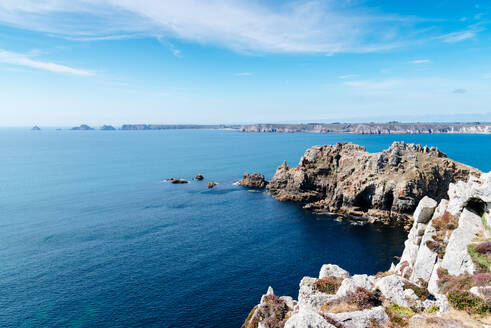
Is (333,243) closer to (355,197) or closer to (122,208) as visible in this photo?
(355,197)

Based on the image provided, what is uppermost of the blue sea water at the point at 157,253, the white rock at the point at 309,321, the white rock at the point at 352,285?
the white rock at the point at 309,321

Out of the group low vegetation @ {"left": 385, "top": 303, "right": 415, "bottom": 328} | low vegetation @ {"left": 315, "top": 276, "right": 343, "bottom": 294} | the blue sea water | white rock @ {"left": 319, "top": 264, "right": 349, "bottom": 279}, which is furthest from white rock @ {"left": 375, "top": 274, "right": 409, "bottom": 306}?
the blue sea water

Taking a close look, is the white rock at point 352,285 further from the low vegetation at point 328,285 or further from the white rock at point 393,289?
the low vegetation at point 328,285

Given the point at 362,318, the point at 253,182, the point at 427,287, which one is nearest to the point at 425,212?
the point at 427,287

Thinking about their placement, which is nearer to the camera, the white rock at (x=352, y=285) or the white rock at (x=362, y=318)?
the white rock at (x=362, y=318)

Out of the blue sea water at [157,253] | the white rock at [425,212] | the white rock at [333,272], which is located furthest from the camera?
the blue sea water at [157,253]

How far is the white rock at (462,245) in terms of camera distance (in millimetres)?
29348

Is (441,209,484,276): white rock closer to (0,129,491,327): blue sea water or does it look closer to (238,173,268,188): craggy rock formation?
(0,129,491,327): blue sea water

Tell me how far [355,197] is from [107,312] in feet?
270

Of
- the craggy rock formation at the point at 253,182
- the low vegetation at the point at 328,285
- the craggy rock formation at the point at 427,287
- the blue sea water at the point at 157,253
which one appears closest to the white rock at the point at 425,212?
the craggy rock formation at the point at 427,287

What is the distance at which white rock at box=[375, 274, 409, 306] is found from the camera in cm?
2395

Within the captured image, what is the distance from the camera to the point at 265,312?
1146 inches

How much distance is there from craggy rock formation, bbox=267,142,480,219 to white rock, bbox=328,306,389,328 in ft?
267

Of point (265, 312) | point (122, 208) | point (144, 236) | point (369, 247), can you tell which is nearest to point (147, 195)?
point (122, 208)
